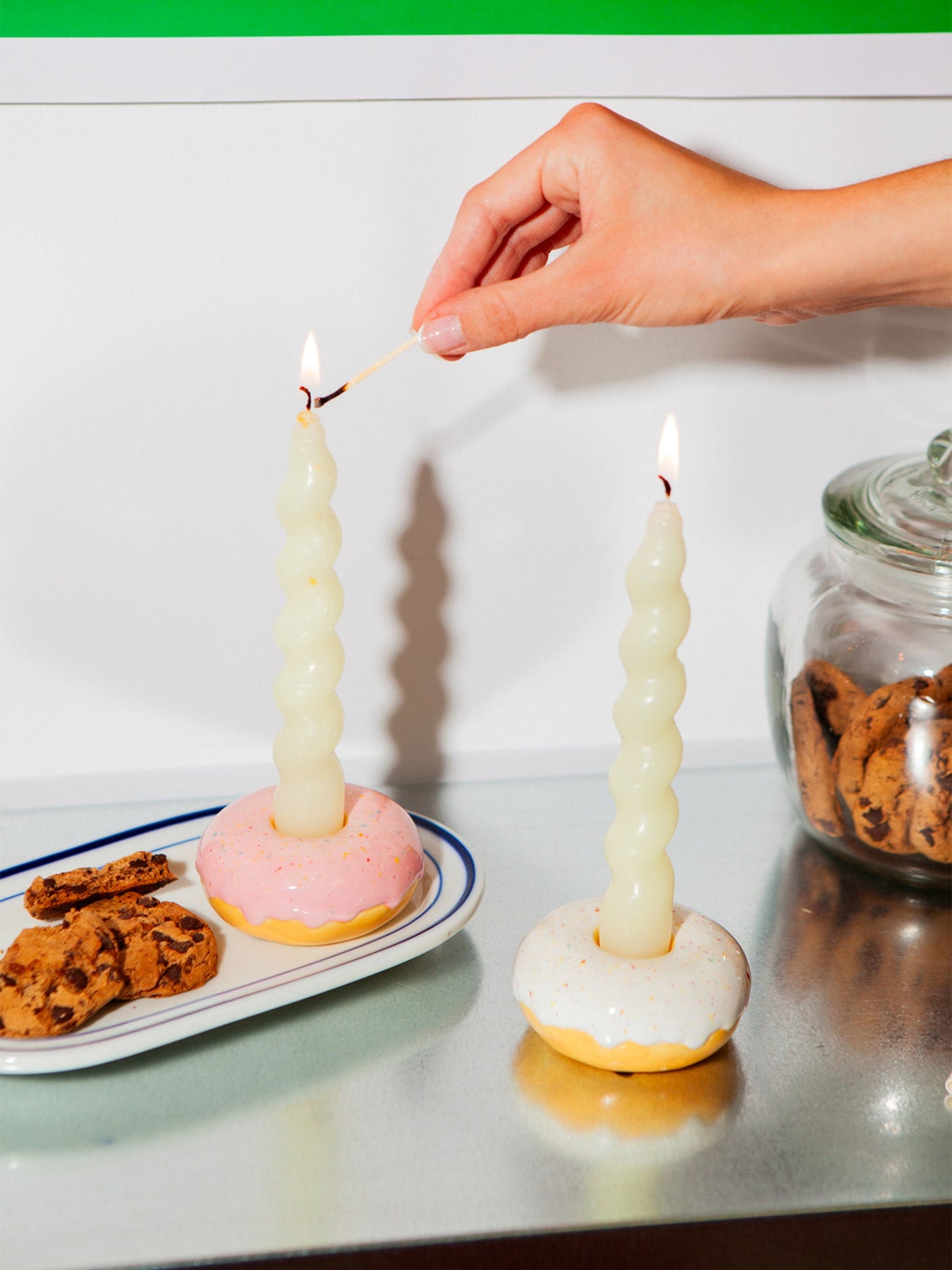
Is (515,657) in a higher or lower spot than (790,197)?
lower

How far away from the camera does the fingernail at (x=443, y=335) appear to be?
71 centimetres

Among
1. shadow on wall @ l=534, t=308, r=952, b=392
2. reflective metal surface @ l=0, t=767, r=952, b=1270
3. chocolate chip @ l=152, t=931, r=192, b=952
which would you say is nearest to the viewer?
reflective metal surface @ l=0, t=767, r=952, b=1270

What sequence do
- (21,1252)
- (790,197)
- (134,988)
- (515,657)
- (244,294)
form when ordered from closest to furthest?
(21,1252) → (134,988) → (790,197) → (244,294) → (515,657)

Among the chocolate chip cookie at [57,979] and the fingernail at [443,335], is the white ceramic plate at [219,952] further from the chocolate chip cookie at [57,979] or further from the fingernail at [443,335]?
the fingernail at [443,335]

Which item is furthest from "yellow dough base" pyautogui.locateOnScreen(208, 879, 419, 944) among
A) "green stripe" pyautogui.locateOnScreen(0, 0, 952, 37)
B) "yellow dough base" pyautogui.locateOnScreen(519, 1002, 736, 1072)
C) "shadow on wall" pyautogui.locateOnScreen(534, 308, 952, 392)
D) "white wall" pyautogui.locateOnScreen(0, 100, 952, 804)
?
"green stripe" pyautogui.locateOnScreen(0, 0, 952, 37)

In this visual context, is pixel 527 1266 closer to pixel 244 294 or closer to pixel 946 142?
pixel 244 294

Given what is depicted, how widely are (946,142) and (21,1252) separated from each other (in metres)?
0.89

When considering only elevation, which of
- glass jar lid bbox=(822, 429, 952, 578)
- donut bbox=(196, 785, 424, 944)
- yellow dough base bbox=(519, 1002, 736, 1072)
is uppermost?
glass jar lid bbox=(822, 429, 952, 578)

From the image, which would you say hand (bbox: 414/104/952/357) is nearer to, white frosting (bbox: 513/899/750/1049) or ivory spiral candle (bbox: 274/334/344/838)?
ivory spiral candle (bbox: 274/334/344/838)

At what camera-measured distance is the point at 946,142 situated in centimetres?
89

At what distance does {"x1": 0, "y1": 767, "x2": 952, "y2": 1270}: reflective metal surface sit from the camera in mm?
535

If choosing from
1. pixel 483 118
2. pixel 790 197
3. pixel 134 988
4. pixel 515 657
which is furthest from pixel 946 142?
pixel 134 988

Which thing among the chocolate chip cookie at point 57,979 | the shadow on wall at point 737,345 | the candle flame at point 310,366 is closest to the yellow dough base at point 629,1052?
the chocolate chip cookie at point 57,979

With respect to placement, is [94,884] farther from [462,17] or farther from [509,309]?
[462,17]
